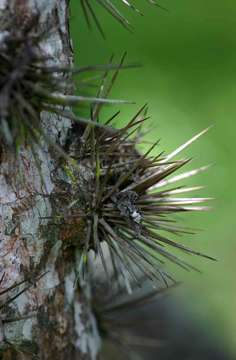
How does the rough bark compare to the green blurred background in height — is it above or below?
below

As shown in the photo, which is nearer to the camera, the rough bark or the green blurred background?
the rough bark

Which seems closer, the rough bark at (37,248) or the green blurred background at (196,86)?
the rough bark at (37,248)

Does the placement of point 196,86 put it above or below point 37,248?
above

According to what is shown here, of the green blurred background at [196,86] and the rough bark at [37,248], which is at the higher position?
the green blurred background at [196,86]

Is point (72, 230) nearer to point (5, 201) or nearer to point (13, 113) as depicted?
point (5, 201)

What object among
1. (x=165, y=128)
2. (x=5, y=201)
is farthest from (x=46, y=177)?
(x=165, y=128)
